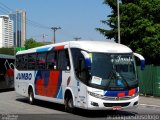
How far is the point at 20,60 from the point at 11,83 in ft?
31.5

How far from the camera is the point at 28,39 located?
107500mm

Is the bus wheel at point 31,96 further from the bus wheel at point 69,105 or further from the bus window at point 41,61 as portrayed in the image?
the bus wheel at point 69,105

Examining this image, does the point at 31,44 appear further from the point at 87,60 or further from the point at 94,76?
the point at 87,60

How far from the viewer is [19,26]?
97.9 metres

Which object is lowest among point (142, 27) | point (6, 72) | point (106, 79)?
point (106, 79)

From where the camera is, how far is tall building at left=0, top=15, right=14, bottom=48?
9951 cm

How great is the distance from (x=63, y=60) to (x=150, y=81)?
1132 centimetres

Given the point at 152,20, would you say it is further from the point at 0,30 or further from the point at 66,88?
the point at 0,30

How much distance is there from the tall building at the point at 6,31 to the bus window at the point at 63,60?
77318 millimetres

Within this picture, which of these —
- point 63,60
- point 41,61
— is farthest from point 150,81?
point 63,60

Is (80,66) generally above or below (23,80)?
above

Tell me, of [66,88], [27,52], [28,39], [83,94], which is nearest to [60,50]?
[66,88]

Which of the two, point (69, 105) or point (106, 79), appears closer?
point (106, 79)

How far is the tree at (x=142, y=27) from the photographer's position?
1528 inches
